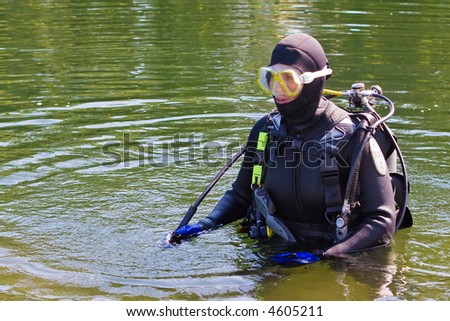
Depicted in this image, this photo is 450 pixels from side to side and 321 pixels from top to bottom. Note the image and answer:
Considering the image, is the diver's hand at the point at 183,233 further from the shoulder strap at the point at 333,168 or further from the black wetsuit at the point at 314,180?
the shoulder strap at the point at 333,168

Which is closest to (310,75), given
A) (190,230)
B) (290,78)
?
(290,78)

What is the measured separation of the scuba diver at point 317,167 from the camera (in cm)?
416

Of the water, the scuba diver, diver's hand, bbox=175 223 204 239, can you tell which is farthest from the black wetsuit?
diver's hand, bbox=175 223 204 239

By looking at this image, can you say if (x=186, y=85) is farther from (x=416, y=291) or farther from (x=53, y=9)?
(x=53, y=9)

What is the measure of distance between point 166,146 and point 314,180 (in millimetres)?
Answer: 2904

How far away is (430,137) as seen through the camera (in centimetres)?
713

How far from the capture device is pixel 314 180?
4285 millimetres

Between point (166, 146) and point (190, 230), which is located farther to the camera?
point (166, 146)

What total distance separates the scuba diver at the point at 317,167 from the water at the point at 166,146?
0.74ft

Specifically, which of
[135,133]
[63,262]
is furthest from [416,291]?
[135,133]

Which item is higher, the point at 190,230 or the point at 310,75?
the point at 310,75

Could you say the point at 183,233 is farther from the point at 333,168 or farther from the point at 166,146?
the point at 166,146

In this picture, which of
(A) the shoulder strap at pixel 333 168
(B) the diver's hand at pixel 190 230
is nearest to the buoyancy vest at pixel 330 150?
(A) the shoulder strap at pixel 333 168

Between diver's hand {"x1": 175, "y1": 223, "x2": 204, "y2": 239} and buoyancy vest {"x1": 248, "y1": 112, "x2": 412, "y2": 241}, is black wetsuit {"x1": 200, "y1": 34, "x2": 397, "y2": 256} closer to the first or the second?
buoyancy vest {"x1": 248, "y1": 112, "x2": 412, "y2": 241}
